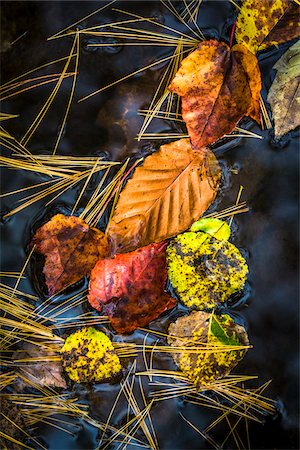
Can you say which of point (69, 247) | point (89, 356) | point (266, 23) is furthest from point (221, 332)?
point (266, 23)

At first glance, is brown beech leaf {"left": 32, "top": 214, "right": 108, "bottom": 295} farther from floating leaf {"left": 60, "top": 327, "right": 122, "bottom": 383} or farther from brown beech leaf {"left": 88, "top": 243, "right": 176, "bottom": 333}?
floating leaf {"left": 60, "top": 327, "right": 122, "bottom": 383}

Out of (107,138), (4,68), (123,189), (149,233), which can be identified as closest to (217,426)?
(149,233)

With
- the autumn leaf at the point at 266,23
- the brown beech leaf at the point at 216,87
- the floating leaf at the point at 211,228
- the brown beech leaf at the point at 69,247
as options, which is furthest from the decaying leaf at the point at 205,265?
the autumn leaf at the point at 266,23

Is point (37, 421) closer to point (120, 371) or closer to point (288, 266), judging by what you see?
point (120, 371)

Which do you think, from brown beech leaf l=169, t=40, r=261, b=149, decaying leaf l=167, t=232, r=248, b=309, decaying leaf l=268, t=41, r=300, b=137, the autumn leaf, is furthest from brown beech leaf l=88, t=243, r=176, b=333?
the autumn leaf

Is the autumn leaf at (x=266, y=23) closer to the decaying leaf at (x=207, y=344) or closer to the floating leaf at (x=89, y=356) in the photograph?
the decaying leaf at (x=207, y=344)
